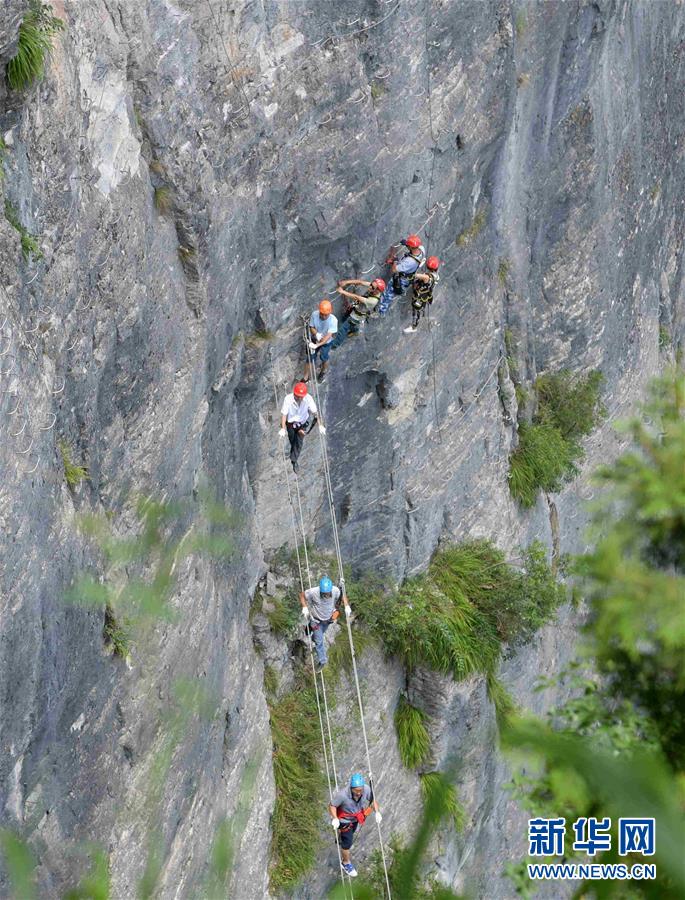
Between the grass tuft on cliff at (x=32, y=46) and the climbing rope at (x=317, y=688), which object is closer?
the grass tuft on cliff at (x=32, y=46)

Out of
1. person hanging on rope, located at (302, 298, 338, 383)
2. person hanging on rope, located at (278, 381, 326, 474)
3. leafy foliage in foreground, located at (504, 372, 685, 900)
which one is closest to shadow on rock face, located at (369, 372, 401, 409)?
person hanging on rope, located at (302, 298, 338, 383)

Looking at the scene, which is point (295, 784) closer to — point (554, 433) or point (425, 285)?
point (425, 285)

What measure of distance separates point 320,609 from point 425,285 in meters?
4.63

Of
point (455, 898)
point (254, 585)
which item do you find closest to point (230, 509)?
point (254, 585)

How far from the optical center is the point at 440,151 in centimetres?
1489

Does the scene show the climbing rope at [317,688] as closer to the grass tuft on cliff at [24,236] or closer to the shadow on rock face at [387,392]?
the shadow on rock face at [387,392]

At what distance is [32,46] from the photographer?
805 centimetres

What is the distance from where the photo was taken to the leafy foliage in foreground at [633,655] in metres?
5.67

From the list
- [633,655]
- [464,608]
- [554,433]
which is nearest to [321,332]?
[464,608]

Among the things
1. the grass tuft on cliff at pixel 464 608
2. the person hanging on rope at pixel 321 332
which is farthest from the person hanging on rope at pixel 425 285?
the grass tuft on cliff at pixel 464 608

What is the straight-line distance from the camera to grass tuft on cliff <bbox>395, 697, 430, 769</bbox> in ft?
56.6

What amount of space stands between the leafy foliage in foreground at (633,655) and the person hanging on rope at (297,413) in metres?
7.15

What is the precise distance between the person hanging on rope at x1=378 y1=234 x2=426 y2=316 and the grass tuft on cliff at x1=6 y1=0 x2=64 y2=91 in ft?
22.6

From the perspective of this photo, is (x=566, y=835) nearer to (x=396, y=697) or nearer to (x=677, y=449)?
(x=677, y=449)
